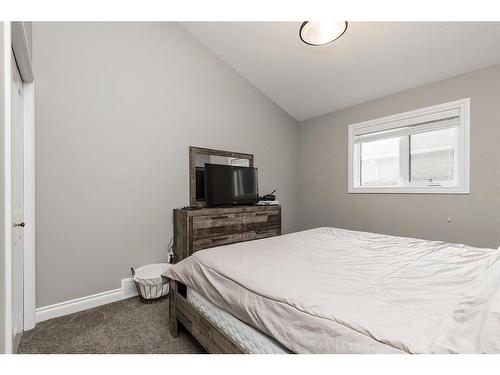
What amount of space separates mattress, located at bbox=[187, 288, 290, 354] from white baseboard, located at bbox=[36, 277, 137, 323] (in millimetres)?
1276

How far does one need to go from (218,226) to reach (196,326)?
1.36m

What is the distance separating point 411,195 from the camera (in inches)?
106

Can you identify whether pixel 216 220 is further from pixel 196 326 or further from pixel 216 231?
pixel 196 326

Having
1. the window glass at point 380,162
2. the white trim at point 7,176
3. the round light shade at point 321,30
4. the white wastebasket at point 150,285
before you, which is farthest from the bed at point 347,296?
the round light shade at point 321,30

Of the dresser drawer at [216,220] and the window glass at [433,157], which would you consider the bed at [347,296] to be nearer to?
the dresser drawer at [216,220]

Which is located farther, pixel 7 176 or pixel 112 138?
pixel 112 138

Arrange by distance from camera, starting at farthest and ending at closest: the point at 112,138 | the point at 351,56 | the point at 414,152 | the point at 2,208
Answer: the point at 414,152 < the point at 351,56 < the point at 112,138 < the point at 2,208

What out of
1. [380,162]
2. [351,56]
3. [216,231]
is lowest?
[216,231]

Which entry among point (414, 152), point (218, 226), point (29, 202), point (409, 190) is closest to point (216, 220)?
point (218, 226)

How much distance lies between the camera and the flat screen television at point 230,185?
279 cm

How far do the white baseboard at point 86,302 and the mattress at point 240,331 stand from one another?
128 cm

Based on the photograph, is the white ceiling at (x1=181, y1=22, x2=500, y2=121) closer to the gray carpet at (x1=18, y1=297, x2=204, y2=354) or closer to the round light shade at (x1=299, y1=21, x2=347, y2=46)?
the round light shade at (x1=299, y1=21, x2=347, y2=46)

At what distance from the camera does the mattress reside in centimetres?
92

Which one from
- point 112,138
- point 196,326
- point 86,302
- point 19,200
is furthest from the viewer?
point 112,138
